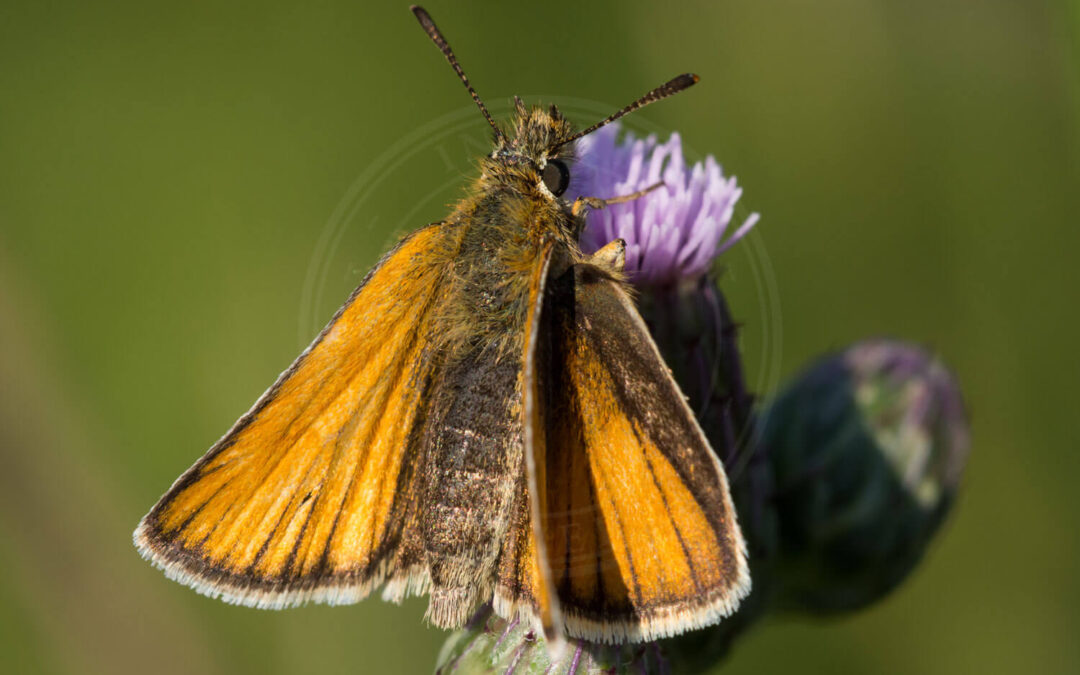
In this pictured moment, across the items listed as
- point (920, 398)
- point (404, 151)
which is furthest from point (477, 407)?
point (404, 151)

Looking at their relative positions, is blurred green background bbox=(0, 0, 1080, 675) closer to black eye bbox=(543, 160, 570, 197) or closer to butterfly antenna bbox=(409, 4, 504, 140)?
butterfly antenna bbox=(409, 4, 504, 140)

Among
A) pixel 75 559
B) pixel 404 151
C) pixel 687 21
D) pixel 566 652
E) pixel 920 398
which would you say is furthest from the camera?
pixel 687 21

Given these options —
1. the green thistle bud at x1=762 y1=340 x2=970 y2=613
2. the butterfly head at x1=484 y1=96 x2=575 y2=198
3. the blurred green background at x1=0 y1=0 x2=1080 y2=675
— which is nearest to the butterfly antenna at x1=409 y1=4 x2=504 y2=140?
the butterfly head at x1=484 y1=96 x2=575 y2=198

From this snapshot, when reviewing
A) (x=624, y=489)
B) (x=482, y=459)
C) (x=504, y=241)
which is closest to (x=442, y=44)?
(x=504, y=241)

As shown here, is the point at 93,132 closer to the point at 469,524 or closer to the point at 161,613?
the point at 161,613

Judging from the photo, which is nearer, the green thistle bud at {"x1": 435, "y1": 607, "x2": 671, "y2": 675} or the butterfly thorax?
the butterfly thorax
